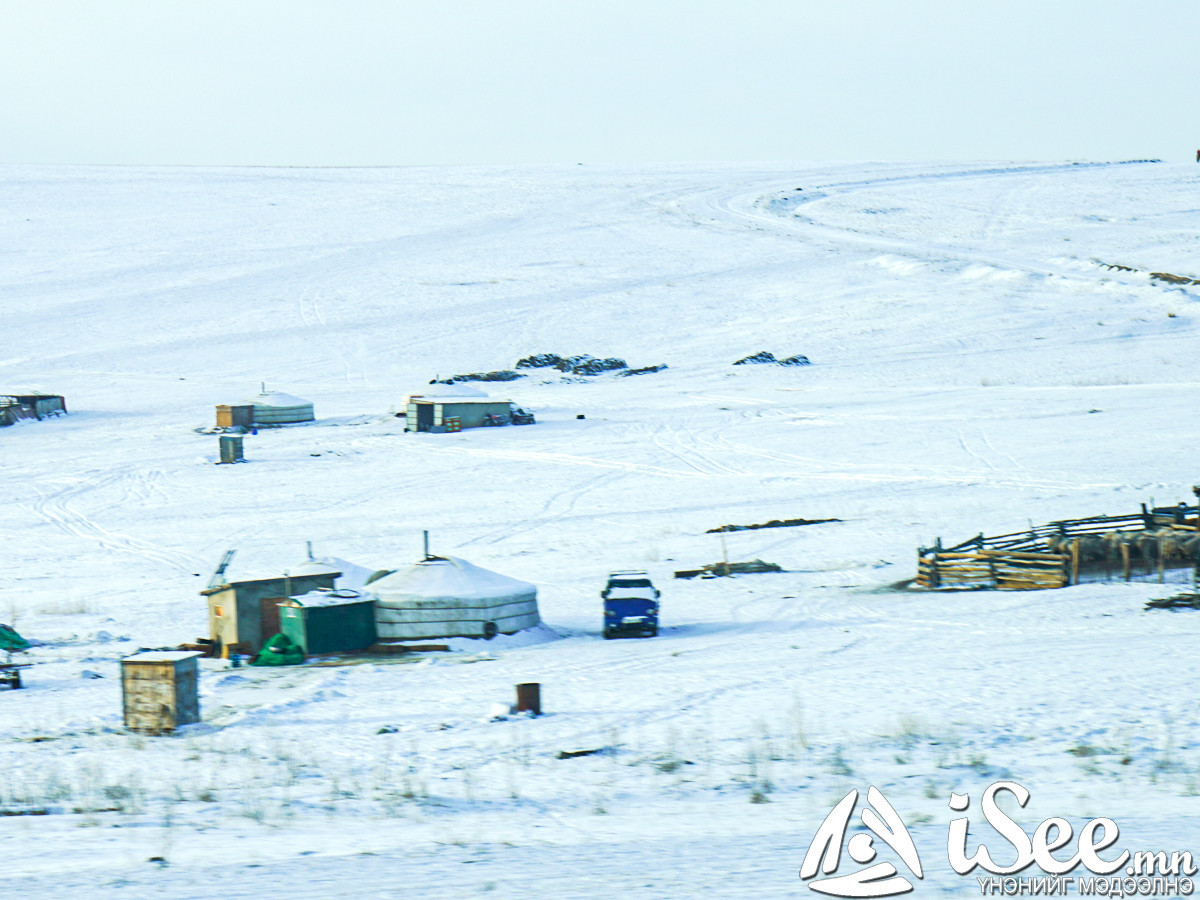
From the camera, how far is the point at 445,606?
18266mm

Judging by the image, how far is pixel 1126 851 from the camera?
795 cm

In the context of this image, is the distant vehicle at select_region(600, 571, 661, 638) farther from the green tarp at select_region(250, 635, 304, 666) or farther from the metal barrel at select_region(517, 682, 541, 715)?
the metal barrel at select_region(517, 682, 541, 715)

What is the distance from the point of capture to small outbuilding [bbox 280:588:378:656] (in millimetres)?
17812

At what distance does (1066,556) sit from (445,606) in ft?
30.9

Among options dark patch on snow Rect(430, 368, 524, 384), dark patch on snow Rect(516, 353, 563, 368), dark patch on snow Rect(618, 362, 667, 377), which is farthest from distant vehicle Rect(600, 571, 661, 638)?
dark patch on snow Rect(516, 353, 563, 368)

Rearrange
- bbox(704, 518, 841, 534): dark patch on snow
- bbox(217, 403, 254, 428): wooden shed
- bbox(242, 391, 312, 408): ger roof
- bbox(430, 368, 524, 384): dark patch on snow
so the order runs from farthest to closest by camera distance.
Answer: bbox(430, 368, 524, 384): dark patch on snow, bbox(242, 391, 312, 408): ger roof, bbox(217, 403, 254, 428): wooden shed, bbox(704, 518, 841, 534): dark patch on snow

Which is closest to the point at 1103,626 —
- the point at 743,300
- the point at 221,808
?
the point at 221,808

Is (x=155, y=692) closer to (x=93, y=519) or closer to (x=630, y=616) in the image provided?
(x=630, y=616)

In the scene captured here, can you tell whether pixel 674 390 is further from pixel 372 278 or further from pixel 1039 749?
pixel 1039 749

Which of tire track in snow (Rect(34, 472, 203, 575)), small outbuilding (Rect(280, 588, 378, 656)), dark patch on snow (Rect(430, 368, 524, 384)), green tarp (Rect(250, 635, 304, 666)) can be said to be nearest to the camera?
green tarp (Rect(250, 635, 304, 666))

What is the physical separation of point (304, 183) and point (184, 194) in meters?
9.47

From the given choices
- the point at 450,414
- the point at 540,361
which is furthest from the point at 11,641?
the point at 540,361

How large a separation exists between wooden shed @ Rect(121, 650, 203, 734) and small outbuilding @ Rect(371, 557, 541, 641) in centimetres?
535

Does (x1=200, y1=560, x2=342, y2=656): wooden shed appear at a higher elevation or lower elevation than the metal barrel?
higher
